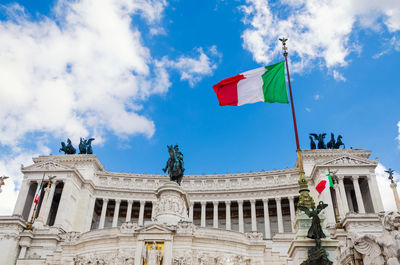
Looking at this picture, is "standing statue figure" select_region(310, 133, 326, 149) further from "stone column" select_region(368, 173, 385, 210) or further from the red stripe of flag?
the red stripe of flag

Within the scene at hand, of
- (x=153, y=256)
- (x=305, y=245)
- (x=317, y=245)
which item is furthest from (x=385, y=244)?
(x=153, y=256)

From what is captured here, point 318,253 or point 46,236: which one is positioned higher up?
point 46,236

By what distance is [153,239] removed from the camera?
27.1 meters

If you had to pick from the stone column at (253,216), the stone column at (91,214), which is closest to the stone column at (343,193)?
the stone column at (253,216)

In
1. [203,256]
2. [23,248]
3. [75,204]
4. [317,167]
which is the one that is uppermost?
[317,167]

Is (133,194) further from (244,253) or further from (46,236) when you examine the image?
(244,253)

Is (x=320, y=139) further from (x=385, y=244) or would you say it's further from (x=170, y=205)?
(x=385, y=244)

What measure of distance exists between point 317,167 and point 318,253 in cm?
4787

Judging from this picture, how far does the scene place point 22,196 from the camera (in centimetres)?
6131

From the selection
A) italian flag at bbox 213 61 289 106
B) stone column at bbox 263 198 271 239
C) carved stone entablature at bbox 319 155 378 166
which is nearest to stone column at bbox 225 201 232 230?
stone column at bbox 263 198 271 239

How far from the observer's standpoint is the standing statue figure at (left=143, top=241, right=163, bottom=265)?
26016mm

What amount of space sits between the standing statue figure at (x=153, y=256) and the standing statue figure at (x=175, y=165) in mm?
9884

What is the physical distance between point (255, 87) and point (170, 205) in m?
15.1

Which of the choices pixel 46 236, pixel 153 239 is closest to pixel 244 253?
pixel 153 239
